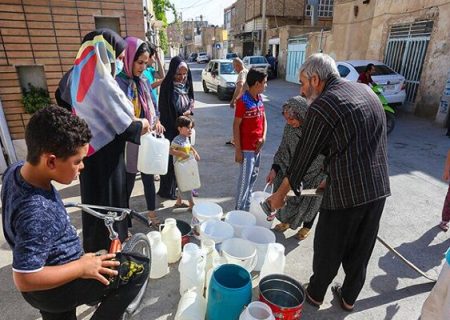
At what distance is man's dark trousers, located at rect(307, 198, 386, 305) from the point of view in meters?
1.89

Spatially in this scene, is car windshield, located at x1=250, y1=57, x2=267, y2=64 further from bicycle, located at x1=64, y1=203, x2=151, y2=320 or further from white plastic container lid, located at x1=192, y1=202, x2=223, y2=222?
bicycle, located at x1=64, y1=203, x2=151, y2=320

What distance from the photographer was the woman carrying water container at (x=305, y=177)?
2.68 meters

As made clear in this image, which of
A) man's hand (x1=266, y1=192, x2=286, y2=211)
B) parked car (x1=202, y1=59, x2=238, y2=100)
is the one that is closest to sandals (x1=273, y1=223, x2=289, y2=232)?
man's hand (x1=266, y1=192, x2=286, y2=211)

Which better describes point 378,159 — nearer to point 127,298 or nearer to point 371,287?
point 371,287

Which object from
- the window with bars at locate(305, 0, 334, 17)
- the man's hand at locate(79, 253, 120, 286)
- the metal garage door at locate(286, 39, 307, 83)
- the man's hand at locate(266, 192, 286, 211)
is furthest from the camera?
the window with bars at locate(305, 0, 334, 17)

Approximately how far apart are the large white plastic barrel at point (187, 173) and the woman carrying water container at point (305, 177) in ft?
2.92

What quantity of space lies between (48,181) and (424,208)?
4.29 meters

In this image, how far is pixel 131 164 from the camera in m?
3.00

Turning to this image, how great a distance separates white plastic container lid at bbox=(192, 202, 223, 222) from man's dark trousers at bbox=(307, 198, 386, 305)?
1076mm

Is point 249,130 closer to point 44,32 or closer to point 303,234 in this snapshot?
point 303,234

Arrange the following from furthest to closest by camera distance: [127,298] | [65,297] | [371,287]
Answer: [371,287] → [127,298] → [65,297]

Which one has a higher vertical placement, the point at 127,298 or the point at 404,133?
the point at 127,298

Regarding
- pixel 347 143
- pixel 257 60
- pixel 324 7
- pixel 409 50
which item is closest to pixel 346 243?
pixel 347 143

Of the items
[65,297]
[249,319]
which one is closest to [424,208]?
[249,319]
